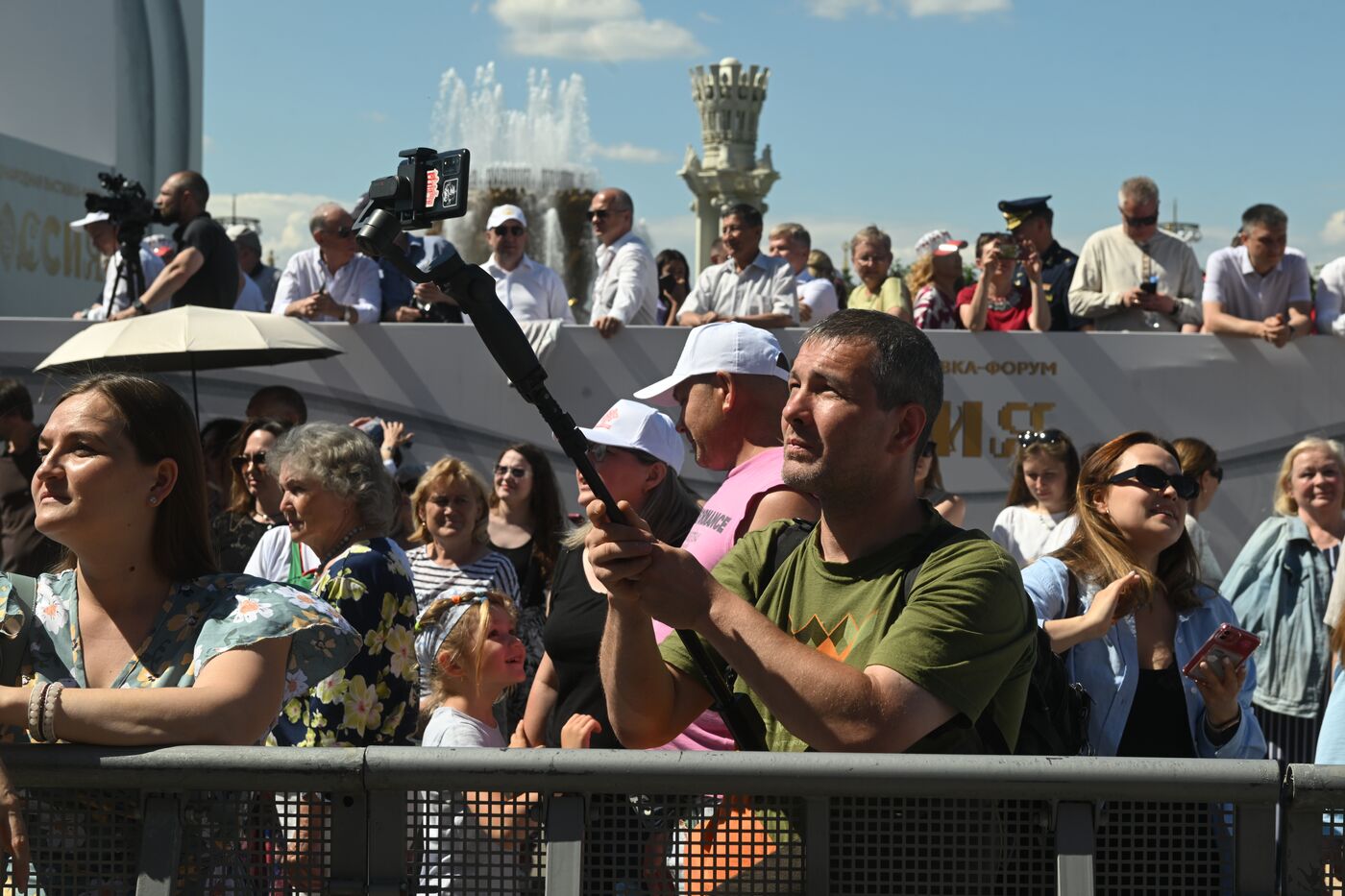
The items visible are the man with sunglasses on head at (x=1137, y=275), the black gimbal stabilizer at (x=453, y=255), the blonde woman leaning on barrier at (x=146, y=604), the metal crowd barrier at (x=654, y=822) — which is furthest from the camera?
the man with sunglasses on head at (x=1137, y=275)

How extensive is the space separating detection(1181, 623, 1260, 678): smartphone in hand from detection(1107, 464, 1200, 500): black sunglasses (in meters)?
0.60

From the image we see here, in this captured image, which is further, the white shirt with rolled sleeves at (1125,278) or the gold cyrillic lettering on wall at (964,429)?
the white shirt with rolled sleeves at (1125,278)

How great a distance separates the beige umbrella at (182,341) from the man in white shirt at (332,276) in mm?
910

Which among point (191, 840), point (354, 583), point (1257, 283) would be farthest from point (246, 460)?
point (1257, 283)

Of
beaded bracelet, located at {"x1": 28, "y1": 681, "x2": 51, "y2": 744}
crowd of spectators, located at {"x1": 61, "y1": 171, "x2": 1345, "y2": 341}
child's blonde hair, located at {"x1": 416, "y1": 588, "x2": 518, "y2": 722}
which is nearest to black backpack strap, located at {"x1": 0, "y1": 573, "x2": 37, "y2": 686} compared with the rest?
beaded bracelet, located at {"x1": 28, "y1": 681, "x2": 51, "y2": 744}

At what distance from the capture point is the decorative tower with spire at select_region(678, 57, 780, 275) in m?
110

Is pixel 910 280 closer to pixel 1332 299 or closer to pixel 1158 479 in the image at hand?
pixel 1332 299

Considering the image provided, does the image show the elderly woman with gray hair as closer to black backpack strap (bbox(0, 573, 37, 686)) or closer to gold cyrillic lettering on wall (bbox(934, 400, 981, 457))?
black backpack strap (bbox(0, 573, 37, 686))

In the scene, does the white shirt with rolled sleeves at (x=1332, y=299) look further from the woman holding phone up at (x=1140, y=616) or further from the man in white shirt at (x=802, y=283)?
the woman holding phone up at (x=1140, y=616)

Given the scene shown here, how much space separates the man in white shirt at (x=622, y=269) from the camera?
10.1 m

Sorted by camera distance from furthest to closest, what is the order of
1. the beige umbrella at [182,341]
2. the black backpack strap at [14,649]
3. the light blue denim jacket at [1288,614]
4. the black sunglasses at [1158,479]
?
the beige umbrella at [182,341]
the light blue denim jacket at [1288,614]
the black sunglasses at [1158,479]
the black backpack strap at [14,649]

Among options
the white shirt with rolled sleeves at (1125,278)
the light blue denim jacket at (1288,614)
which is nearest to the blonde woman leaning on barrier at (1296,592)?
the light blue denim jacket at (1288,614)

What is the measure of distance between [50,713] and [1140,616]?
2963mm

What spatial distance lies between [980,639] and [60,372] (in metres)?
7.92
